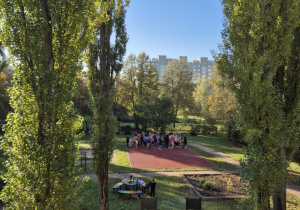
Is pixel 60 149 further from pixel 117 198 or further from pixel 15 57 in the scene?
pixel 117 198

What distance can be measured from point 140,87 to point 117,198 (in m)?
28.6

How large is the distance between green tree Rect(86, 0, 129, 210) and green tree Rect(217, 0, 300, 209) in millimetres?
4849

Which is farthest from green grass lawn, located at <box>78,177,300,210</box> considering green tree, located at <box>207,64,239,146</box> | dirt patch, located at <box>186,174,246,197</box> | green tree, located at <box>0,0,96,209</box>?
green tree, located at <box>207,64,239,146</box>

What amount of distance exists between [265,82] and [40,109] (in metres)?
6.70

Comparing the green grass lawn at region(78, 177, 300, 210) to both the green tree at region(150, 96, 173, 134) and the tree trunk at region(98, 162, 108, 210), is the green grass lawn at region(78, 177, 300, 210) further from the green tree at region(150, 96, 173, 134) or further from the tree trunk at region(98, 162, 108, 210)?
the green tree at region(150, 96, 173, 134)

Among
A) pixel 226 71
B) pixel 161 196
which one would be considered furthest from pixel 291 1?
pixel 161 196

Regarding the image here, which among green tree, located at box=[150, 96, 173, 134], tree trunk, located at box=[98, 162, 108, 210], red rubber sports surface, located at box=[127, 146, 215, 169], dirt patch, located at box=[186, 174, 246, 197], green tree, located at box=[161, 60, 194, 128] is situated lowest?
dirt patch, located at box=[186, 174, 246, 197]

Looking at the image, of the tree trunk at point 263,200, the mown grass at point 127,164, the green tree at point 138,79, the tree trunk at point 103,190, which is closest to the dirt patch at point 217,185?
the mown grass at point 127,164

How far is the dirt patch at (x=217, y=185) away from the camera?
35.9 ft

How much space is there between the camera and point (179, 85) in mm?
38062

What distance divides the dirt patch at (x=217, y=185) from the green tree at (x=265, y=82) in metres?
3.32

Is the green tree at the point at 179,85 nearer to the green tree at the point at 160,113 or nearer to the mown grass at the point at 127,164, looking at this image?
the green tree at the point at 160,113

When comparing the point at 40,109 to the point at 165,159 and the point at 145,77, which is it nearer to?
the point at 165,159

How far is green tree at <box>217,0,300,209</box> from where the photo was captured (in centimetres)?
630
